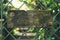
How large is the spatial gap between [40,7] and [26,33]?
22cm

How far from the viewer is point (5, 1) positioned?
2213 millimetres

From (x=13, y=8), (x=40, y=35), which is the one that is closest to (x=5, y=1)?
(x=13, y=8)

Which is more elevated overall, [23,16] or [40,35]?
[23,16]

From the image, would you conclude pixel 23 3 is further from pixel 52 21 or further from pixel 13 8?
pixel 52 21

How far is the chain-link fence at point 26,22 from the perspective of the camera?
214 centimetres

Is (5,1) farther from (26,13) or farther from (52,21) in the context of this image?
(52,21)

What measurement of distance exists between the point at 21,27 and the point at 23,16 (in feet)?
0.28

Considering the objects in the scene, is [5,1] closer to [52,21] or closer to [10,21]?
[10,21]

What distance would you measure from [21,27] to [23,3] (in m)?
0.18

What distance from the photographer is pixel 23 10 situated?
2156 millimetres

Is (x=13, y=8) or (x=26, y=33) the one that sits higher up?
(x=13, y=8)

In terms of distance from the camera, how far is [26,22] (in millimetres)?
2145

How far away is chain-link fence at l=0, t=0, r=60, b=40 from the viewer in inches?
84.4

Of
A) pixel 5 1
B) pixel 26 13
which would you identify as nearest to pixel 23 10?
pixel 26 13
